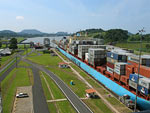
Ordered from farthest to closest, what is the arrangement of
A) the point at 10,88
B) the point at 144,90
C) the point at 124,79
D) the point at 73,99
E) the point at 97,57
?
the point at 97,57 → the point at 10,88 → the point at 124,79 → the point at 73,99 → the point at 144,90

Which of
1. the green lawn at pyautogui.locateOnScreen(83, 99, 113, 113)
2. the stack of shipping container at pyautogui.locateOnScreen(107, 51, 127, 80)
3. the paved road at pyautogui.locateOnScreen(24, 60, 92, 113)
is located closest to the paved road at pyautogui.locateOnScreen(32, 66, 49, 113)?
the paved road at pyautogui.locateOnScreen(24, 60, 92, 113)

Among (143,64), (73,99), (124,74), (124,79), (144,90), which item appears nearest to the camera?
(144,90)

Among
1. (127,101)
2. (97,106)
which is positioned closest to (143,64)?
(127,101)

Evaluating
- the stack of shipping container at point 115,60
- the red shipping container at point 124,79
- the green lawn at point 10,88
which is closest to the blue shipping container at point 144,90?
the red shipping container at point 124,79

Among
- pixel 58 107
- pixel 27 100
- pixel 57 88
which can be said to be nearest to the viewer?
pixel 58 107

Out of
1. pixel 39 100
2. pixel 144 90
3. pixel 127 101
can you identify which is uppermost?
pixel 144 90

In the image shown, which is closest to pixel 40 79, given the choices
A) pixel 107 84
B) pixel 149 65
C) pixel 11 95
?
pixel 11 95

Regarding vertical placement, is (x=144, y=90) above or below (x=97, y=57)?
below

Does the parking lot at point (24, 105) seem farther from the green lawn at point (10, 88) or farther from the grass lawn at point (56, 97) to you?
the grass lawn at point (56, 97)

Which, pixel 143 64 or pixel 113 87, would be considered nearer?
pixel 143 64

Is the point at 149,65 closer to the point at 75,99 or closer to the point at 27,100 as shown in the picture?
the point at 75,99

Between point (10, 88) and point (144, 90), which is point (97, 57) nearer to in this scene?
point (144, 90)
